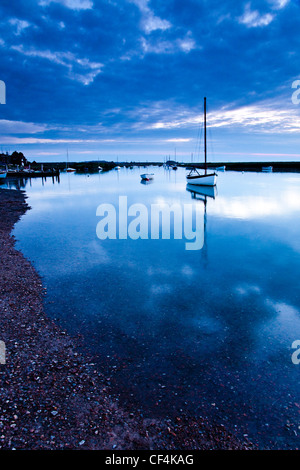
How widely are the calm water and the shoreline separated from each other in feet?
1.10

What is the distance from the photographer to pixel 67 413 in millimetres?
5250

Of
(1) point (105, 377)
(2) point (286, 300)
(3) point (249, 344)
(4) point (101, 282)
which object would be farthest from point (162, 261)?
(1) point (105, 377)

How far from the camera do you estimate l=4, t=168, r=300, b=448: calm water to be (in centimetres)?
579

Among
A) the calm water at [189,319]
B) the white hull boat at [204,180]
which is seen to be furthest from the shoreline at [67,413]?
the white hull boat at [204,180]

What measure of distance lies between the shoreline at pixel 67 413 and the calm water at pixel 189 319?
0.33 meters

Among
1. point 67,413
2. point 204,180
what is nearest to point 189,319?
point 67,413

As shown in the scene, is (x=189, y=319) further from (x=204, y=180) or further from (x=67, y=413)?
(x=204, y=180)

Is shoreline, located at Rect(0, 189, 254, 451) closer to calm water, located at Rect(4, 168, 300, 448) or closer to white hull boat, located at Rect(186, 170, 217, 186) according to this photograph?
calm water, located at Rect(4, 168, 300, 448)

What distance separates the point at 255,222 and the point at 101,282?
66.8ft

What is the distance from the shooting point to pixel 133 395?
5.88 meters

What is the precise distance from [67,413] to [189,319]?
16.1 ft

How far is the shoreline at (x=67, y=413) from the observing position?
475 centimetres

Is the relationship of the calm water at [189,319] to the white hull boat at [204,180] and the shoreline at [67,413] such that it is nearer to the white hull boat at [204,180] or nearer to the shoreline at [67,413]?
the shoreline at [67,413]

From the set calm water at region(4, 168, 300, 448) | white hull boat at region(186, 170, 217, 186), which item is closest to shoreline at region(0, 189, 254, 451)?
calm water at region(4, 168, 300, 448)
